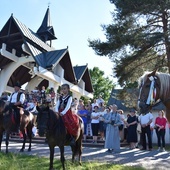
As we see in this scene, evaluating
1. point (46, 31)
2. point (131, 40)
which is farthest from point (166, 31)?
point (46, 31)

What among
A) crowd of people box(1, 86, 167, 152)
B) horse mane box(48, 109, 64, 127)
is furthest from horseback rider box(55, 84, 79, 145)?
crowd of people box(1, 86, 167, 152)

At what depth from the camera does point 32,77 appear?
26922mm

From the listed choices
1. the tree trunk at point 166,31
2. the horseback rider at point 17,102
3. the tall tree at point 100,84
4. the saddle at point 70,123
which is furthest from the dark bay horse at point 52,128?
the tall tree at point 100,84

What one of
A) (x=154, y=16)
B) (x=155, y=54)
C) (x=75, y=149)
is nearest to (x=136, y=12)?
(x=154, y=16)

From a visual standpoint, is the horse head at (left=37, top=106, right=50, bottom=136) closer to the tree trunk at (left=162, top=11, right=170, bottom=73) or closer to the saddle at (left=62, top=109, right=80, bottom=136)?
the saddle at (left=62, top=109, right=80, bottom=136)

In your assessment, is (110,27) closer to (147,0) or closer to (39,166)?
(147,0)

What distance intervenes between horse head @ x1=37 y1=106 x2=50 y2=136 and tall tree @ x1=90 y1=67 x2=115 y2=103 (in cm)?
4901

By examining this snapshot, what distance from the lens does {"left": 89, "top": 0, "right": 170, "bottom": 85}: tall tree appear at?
1848cm

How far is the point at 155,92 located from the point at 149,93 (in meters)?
0.14

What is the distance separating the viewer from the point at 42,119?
6.39 m

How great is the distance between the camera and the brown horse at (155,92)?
19.7 ft

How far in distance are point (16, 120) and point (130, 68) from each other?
1180cm

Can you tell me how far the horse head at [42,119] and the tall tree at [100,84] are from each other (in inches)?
1929

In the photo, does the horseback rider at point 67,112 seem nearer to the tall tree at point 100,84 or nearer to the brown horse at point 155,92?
the brown horse at point 155,92
